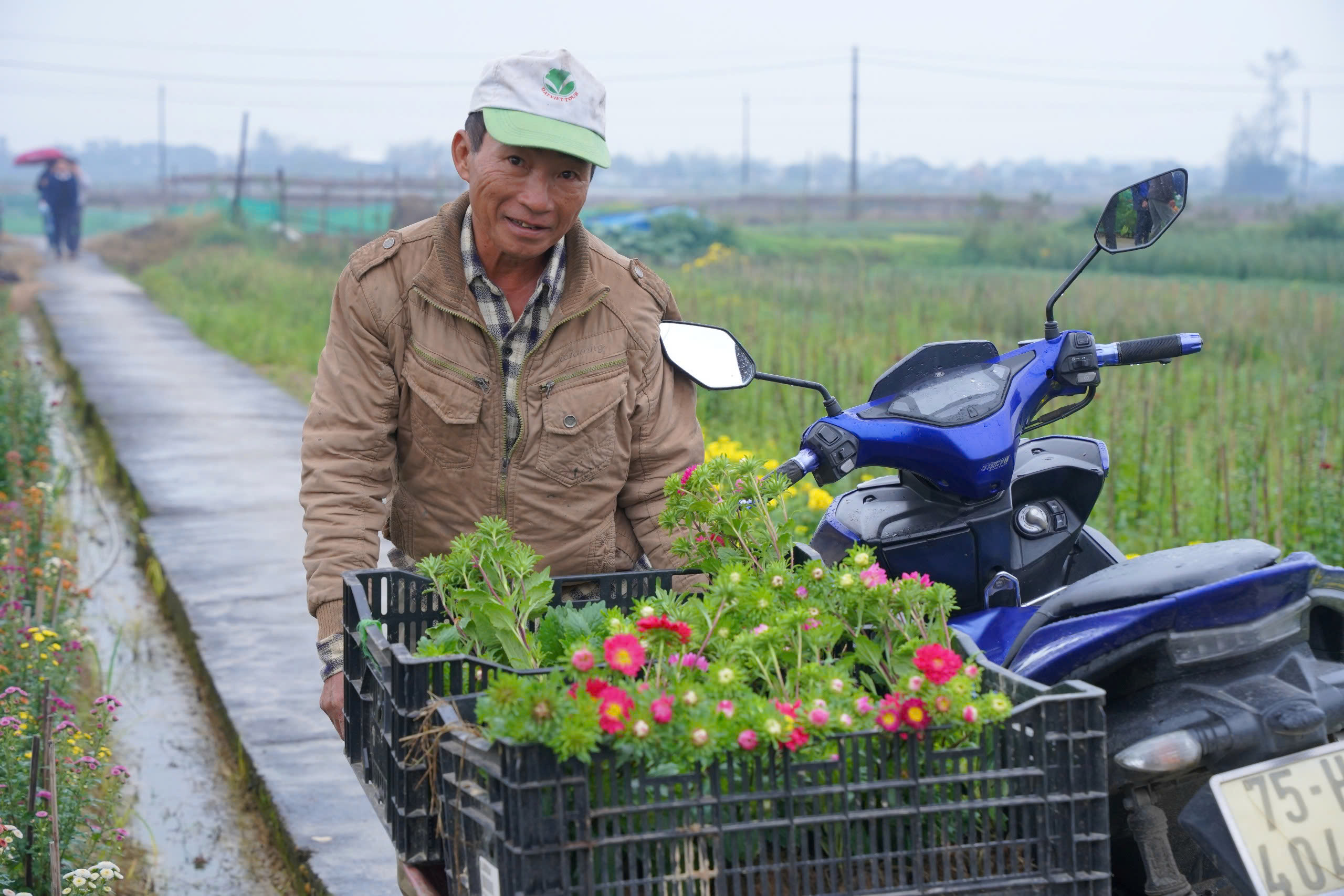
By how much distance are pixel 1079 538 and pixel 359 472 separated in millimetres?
1374

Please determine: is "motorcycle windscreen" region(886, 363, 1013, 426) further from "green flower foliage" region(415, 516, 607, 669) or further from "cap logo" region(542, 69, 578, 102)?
"cap logo" region(542, 69, 578, 102)

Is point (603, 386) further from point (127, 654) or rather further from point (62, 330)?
point (62, 330)

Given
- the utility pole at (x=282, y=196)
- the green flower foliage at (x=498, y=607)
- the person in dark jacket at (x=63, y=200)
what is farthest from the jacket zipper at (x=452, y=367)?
the utility pole at (x=282, y=196)

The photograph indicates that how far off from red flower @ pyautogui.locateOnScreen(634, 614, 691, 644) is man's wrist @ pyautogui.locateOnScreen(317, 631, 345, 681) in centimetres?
75

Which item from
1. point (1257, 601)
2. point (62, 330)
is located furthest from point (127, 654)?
point (62, 330)

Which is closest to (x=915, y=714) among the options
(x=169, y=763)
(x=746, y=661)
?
(x=746, y=661)

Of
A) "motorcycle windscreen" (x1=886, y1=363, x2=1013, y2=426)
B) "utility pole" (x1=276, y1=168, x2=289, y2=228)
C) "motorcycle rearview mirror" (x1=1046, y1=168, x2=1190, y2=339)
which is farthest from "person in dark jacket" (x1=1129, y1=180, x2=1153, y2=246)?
"utility pole" (x1=276, y1=168, x2=289, y2=228)

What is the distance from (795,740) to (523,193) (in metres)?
1.35

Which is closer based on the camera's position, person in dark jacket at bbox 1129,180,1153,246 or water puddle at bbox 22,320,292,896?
person in dark jacket at bbox 1129,180,1153,246

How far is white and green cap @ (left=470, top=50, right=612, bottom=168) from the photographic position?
2.38 metres

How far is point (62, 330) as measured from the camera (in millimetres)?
14883

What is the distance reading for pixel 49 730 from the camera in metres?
2.93

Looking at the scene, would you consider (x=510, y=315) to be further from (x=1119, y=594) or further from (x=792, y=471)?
(x=1119, y=594)

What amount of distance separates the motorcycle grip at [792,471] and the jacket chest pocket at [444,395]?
0.68 metres
